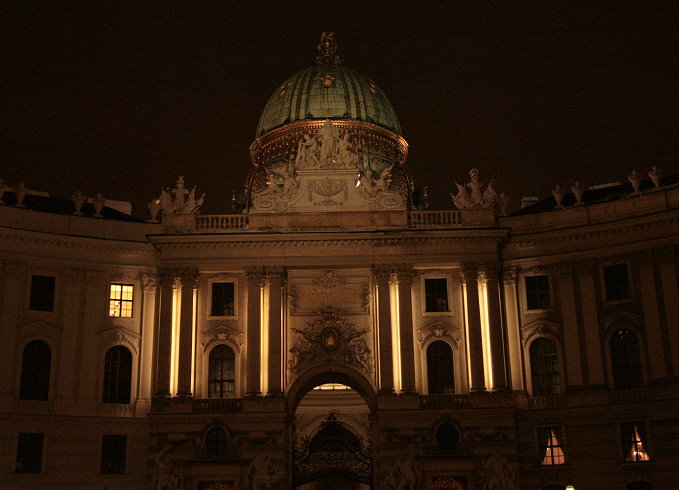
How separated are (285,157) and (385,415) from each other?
18.2 m

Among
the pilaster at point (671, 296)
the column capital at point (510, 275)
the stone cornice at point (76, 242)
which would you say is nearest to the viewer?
the pilaster at point (671, 296)

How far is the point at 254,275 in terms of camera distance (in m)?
48.2

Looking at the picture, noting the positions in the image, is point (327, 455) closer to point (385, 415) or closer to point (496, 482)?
point (385, 415)

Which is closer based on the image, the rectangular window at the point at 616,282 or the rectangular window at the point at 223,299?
the rectangular window at the point at 616,282

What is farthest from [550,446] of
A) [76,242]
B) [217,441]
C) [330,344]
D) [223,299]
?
[76,242]

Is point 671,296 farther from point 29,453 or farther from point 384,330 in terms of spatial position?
point 29,453

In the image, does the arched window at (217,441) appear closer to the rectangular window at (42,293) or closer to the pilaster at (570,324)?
the rectangular window at (42,293)

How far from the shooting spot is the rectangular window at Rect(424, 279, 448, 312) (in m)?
48.5

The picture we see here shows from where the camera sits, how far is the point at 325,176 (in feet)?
162

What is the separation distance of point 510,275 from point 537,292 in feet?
5.41

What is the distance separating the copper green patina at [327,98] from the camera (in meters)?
57.7

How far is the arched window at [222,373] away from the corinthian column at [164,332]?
2.23 m

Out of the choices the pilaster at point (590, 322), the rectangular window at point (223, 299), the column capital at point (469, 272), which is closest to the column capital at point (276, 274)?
the rectangular window at point (223, 299)

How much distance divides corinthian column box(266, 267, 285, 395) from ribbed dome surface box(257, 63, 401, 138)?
12950 mm
